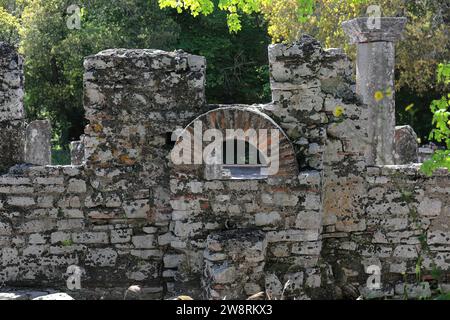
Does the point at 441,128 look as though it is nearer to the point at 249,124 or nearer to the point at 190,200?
the point at 249,124

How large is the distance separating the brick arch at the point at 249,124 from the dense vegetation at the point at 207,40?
11.4m

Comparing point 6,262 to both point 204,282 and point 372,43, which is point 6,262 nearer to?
point 204,282

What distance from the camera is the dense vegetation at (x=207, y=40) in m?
19.7

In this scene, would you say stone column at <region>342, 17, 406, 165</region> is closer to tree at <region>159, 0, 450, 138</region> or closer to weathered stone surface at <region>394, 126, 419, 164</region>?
weathered stone surface at <region>394, 126, 419, 164</region>

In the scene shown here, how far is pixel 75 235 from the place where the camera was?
24.2 ft

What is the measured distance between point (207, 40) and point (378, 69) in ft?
43.8

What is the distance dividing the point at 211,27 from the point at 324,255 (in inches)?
736

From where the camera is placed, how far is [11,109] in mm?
7473

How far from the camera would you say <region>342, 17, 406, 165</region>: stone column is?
37.6 feet

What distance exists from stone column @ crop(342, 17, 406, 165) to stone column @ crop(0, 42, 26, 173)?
6.19 metres

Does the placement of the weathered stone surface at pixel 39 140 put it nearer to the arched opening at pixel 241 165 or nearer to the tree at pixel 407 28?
the arched opening at pixel 241 165

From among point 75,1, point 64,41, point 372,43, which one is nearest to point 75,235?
point 372,43

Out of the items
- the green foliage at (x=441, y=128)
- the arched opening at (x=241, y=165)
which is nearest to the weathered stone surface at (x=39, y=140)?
the arched opening at (x=241, y=165)

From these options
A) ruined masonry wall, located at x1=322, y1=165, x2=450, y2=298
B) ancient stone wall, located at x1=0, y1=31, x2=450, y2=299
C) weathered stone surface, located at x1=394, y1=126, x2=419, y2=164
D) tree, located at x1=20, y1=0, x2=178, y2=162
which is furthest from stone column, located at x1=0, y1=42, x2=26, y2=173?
tree, located at x1=20, y1=0, x2=178, y2=162
